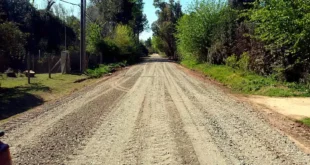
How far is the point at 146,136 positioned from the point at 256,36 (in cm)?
1174

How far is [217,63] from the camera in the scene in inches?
1340

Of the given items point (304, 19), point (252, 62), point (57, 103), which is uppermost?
point (304, 19)

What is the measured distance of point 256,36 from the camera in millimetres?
17047

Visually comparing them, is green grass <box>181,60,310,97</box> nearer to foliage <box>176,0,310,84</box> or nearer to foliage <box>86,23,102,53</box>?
foliage <box>176,0,310,84</box>

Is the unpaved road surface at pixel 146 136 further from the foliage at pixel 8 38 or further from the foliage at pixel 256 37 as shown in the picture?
the foliage at pixel 8 38

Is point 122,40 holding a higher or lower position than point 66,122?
higher

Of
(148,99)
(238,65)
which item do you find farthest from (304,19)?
(238,65)

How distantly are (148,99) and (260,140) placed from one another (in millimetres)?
6295

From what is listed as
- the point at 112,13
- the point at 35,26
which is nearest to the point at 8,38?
the point at 35,26

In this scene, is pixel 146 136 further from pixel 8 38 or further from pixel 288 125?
pixel 8 38

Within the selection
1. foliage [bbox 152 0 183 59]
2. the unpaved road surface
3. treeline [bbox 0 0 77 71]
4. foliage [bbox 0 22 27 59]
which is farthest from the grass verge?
foliage [bbox 152 0 183 59]

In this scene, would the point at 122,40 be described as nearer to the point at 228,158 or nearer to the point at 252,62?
the point at 252,62

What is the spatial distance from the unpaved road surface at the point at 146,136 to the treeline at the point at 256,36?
4146 millimetres

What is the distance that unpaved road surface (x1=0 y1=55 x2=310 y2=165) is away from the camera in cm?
584
